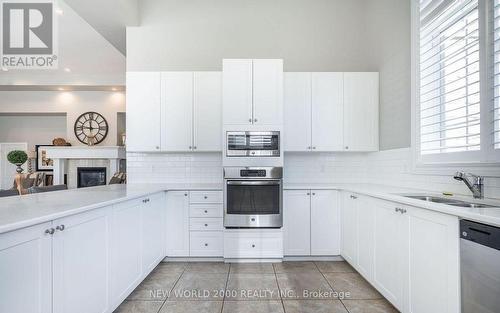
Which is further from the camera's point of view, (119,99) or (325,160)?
(119,99)

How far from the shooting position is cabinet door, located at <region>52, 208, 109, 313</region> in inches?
57.2

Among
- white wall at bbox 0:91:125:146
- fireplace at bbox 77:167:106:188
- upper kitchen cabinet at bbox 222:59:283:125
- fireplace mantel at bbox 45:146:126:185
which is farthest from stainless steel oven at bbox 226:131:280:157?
white wall at bbox 0:91:125:146

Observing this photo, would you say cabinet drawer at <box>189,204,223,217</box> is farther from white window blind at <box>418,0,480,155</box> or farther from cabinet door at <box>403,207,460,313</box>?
white window blind at <box>418,0,480,155</box>

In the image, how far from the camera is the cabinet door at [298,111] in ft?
11.5

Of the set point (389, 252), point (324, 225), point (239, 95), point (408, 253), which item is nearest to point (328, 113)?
point (239, 95)

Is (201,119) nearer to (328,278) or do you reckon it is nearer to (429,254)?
(328,278)

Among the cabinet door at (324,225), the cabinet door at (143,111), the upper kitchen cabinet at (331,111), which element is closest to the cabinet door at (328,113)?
the upper kitchen cabinet at (331,111)

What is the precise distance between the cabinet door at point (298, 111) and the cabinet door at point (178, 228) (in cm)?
147

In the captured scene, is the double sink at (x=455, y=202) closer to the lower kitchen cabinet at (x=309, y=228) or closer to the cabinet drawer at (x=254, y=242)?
the lower kitchen cabinet at (x=309, y=228)

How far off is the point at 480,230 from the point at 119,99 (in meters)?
8.77

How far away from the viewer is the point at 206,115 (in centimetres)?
352

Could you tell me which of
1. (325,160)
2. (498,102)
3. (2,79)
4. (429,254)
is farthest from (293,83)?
(2,79)

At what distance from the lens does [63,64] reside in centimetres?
668

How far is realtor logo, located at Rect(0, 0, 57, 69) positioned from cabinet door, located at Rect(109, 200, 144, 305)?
13.0ft
